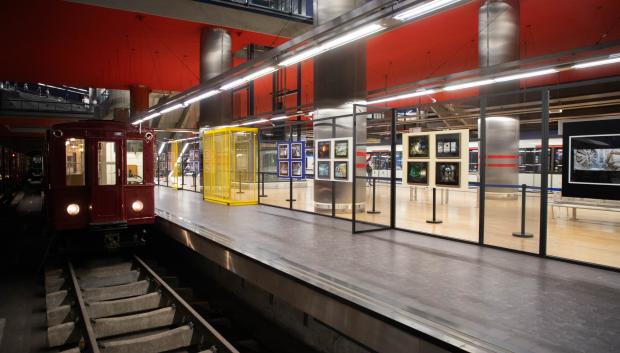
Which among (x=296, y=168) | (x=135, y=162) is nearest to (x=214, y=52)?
(x=296, y=168)

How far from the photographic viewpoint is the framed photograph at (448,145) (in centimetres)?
691

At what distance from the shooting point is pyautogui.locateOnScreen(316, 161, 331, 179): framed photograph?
9.07 m

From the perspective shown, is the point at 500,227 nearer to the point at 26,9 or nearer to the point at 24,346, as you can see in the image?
the point at 24,346

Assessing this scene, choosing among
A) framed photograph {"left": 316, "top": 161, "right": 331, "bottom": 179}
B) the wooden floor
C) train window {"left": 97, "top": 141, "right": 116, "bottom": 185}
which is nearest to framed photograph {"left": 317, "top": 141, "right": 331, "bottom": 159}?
framed photograph {"left": 316, "top": 161, "right": 331, "bottom": 179}

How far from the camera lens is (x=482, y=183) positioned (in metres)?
6.23

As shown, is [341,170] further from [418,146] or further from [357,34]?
[357,34]

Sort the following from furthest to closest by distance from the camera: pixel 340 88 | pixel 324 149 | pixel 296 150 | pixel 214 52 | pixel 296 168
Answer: pixel 214 52, pixel 296 150, pixel 296 168, pixel 340 88, pixel 324 149

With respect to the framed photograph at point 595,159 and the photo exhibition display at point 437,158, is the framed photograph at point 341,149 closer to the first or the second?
the photo exhibition display at point 437,158

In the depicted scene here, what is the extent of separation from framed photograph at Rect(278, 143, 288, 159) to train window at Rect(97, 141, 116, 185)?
4567 mm

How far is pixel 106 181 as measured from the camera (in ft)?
27.7

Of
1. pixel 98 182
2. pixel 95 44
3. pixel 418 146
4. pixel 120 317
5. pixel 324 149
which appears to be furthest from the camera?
pixel 95 44

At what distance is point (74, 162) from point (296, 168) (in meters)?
5.36

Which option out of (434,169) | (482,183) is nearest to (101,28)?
(434,169)

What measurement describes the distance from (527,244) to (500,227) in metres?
1.75
